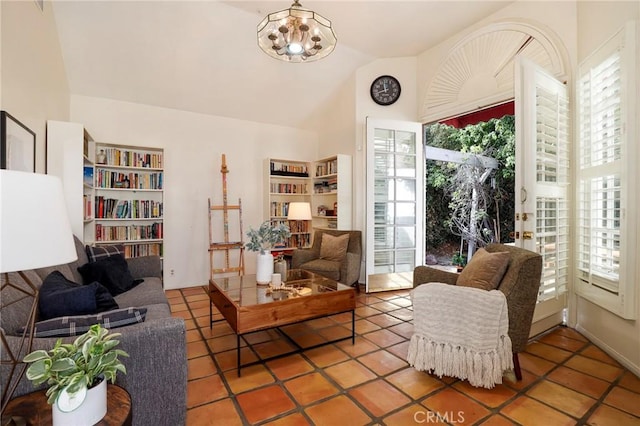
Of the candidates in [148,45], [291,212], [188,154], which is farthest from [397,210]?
[148,45]

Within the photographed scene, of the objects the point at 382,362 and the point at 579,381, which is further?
the point at 382,362

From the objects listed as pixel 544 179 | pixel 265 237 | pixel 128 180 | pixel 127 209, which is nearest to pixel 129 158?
pixel 128 180

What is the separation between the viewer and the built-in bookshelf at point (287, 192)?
4.76 metres

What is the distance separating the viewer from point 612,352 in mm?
2279

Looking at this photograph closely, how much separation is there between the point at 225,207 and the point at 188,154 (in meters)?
0.91

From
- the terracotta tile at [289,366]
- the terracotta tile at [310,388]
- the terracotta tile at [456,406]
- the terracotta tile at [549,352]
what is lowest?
the terracotta tile at [456,406]

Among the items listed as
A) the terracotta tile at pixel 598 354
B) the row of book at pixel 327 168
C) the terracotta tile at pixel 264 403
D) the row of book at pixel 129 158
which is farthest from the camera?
the row of book at pixel 327 168

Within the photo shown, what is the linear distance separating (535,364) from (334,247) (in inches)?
91.5

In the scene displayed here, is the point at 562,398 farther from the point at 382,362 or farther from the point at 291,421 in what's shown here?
the point at 291,421

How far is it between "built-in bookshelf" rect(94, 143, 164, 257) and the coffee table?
6.19ft

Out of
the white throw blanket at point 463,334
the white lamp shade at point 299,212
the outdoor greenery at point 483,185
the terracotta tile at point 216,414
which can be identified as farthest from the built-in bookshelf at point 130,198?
the outdoor greenery at point 483,185

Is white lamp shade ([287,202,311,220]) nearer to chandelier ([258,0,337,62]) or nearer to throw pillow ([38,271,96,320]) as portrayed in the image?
chandelier ([258,0,337,62])

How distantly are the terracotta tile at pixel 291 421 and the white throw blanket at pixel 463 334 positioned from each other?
2.68 feet

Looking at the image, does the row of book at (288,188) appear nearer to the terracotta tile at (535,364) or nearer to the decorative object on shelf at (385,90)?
the decorative object on shelf at (385,90)
